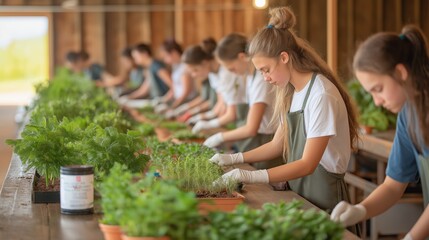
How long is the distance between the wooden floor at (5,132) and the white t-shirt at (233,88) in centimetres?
338

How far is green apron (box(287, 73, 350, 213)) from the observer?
382 centimetres

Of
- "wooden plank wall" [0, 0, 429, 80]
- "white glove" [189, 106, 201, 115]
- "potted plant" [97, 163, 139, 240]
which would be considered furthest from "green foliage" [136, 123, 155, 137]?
"wooden plank wall" [0, 0, 429, 80]

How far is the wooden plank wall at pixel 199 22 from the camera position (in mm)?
14319

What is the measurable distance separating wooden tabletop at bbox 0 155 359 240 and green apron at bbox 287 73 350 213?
91 mm

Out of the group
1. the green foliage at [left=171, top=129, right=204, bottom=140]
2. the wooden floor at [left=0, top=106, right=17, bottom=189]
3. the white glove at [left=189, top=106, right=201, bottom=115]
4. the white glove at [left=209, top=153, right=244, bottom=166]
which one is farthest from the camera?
the wooden floor at [left=0, top=106, right=17, bottom=189]

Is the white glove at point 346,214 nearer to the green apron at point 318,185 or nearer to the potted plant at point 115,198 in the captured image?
the potted plant at point 115,198

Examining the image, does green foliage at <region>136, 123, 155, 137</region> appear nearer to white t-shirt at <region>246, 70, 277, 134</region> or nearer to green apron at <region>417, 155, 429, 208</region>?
white t-shirt at <region>246, 70, 277, 134</region>

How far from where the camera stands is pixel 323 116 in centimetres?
370

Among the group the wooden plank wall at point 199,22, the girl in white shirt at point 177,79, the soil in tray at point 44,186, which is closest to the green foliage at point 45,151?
the soil in tray at point 44,186

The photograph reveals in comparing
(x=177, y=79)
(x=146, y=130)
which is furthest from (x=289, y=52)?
(x=177, y=79)

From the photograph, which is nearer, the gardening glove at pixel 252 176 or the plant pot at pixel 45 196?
the plant pot at pixel 45 196

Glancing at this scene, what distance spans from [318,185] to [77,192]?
47.0 inches

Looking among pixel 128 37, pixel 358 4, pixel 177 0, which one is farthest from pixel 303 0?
pixel 128 37

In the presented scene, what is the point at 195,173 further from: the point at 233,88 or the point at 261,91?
the point at 233,88
